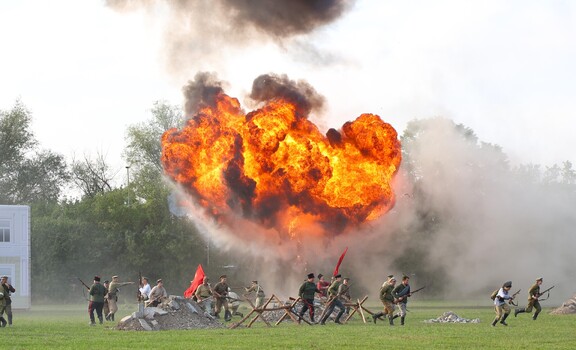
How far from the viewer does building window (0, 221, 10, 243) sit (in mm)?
65188

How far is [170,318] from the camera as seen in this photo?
133 feet

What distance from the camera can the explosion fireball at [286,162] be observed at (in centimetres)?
5484

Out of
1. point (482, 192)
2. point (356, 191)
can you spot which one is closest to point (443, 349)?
point (356, 191)

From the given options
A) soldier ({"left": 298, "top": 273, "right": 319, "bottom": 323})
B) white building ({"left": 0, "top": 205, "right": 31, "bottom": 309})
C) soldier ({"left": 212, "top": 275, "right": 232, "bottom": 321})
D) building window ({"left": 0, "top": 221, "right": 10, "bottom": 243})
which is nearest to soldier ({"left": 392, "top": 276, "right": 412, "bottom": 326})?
soldier ({"left": 298, "top": 273, "right": 319, "bottom": 323})

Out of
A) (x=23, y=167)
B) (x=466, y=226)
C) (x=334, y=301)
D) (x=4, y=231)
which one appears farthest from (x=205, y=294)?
(x=23, y=167)

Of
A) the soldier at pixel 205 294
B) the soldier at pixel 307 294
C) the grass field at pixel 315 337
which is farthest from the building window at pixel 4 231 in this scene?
the soldier at pixel 307 294

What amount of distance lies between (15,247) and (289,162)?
20401mm

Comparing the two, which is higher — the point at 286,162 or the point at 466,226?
the point at 286,162

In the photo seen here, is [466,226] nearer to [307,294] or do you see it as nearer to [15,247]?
[15,247]

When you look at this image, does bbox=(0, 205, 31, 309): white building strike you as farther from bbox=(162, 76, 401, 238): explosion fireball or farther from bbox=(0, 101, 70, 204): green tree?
bbox=(0, 101, 70, 204): green tree

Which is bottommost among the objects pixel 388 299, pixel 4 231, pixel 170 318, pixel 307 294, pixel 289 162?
pixel 170 318

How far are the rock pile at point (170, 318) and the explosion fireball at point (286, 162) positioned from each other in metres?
14.0

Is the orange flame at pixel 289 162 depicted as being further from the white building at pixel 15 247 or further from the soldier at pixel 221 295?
the white building at pixel 15 247

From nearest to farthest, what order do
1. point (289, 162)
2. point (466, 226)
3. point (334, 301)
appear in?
point (334, 301)
point (289, 162)
point (466, 226)
